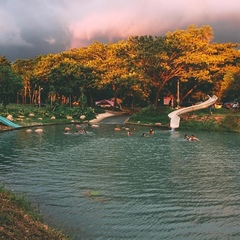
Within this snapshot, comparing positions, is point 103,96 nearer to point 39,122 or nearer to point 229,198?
point 39,122

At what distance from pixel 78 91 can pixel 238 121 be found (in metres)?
38.8

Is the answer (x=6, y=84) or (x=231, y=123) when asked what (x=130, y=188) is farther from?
(x=6, y=84)

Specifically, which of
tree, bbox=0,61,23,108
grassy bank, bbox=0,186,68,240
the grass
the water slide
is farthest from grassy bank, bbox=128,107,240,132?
grassy bank, bbox=0,186,68,240

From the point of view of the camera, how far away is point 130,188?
46.0 ft

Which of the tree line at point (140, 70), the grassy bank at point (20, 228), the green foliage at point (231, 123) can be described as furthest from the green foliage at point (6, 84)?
the grassy bank at point (20, 228)

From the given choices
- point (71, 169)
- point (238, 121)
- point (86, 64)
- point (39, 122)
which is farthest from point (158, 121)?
point (71, 169)

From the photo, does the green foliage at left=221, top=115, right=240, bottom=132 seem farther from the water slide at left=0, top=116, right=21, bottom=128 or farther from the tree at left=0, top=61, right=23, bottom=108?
the tree at left=0, top=61, right=23, bottom=108

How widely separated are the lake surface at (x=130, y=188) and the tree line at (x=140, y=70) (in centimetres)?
2640

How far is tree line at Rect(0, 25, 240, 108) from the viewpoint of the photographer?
163 feet

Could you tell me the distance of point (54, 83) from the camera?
6862 centimetres

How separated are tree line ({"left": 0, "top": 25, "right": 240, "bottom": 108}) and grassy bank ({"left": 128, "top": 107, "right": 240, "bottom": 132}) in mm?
3999

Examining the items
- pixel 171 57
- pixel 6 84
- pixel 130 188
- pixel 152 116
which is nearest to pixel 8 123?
pixel 6 84

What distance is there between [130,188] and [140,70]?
3959cm

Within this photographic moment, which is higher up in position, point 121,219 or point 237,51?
point 237,51
